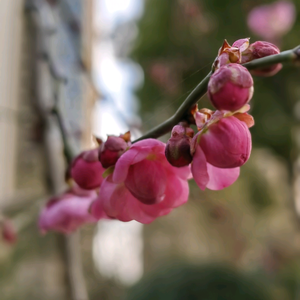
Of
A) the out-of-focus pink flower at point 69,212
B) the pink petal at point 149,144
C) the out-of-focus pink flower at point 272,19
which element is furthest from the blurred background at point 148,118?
the pink petal at point 149,144

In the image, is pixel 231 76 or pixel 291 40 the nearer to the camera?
pixel 231 76

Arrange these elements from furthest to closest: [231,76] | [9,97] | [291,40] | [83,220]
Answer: [9,97] < [291,40] < [83,220] < [231,76]

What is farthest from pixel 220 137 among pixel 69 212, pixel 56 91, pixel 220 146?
A: pixel 56 91

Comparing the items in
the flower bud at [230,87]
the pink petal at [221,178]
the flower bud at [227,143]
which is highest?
the flower bud at [230,87]

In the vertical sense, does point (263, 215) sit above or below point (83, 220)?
below

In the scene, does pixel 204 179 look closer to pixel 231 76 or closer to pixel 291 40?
pixel 231 76

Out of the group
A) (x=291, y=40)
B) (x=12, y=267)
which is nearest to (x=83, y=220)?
(x=291, y=40)

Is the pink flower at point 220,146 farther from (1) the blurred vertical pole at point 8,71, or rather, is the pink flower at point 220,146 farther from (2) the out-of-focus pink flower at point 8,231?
(1) the blurred vertical pole at point 8,71
